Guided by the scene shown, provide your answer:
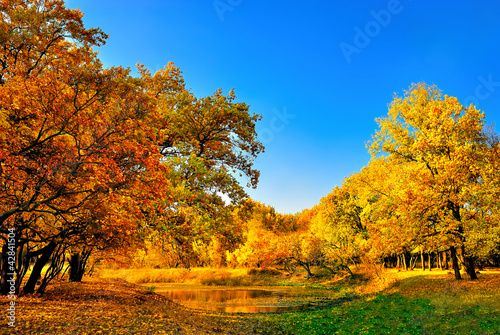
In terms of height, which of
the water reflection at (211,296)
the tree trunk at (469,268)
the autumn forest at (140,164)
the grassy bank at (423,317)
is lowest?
the water reflection at (211,296)

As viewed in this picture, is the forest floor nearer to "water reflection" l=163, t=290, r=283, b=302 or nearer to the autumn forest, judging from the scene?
the autumn forest

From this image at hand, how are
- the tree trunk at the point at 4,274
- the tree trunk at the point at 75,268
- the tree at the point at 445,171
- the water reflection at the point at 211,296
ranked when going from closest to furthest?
the tree trunk at the point at 4,274 < the tree at the point at 445,171 < the tree trunk at the point at 75,268 < the water reflection at the point at 211,296

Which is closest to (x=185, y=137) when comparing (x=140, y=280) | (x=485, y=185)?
(x=485, y=185)

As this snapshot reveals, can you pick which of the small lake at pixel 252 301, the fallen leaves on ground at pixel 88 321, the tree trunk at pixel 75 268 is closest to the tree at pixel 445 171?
the small lake at pixel 252 301

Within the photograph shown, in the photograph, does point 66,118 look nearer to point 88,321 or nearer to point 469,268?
point 88,321

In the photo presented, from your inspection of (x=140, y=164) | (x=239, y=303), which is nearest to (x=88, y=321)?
(x=140, y=164)

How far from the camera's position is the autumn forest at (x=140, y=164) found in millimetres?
10711

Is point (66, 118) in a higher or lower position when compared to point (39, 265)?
higher

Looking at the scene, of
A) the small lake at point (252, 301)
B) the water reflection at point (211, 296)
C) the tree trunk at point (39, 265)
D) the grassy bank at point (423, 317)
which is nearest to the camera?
the grassy bank at point (423, 317)

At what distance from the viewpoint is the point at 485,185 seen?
72.3ft

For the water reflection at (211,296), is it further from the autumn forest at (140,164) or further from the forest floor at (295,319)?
the forest floor at (295,319)

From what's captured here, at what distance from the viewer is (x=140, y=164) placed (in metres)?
11.7

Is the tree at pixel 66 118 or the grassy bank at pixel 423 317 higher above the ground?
the tree at pixel 66 118

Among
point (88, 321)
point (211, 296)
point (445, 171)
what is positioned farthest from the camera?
point (211, 296)
